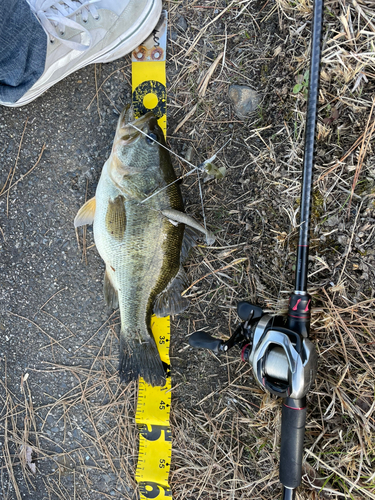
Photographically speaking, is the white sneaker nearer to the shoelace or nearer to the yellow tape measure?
the shoelace

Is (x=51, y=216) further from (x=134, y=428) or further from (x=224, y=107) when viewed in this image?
(x=134, y=428)

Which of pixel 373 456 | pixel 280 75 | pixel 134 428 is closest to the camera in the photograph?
A: pixel 373 456

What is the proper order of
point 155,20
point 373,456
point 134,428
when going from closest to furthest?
point 373,456 < point 155,20 < point 134,428

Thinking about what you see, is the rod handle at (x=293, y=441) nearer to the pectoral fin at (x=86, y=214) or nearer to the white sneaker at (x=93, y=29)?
the pectoral fin at (x=86, y=214)

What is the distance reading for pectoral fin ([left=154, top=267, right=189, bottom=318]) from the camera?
2.38 m

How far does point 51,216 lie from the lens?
2.75 metres

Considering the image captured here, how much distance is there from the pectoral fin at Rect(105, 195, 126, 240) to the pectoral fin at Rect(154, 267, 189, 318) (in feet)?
1.77

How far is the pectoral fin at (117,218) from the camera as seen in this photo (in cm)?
215

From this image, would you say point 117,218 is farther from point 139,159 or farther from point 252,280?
point 252,280

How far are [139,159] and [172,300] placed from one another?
1.04 meters

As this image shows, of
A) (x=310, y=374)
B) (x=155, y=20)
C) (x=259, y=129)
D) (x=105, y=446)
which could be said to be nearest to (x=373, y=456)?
(x=310, y=374)

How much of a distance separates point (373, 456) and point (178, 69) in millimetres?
3088

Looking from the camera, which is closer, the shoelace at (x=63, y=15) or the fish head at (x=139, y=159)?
the fish head at (x=139, y=159)

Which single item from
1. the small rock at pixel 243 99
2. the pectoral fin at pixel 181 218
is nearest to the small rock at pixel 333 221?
the pectoral fin at pixel 181 218
